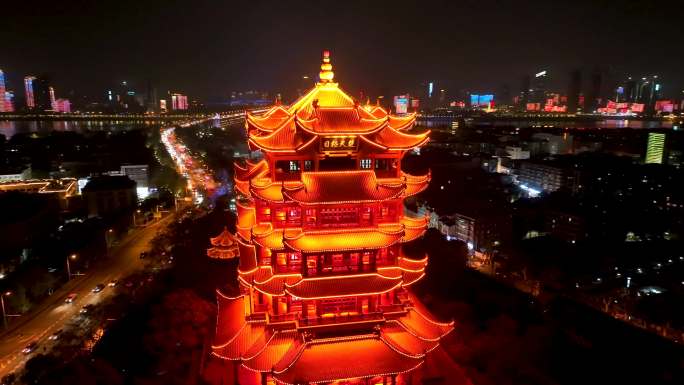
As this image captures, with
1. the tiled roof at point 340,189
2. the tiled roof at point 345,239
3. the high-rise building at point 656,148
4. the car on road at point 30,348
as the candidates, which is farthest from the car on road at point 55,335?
the high-rise building at point 656,148

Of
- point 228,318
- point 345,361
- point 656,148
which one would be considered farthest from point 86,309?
point 656,148

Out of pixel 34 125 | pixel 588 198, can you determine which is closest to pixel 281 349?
pixel 588 198

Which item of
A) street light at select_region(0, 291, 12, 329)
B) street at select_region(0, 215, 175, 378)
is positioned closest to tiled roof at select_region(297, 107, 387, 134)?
street at select_region(0, 215, 175, 378)

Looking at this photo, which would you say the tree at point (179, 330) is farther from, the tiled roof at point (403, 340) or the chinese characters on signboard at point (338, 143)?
the chinese characters on signboard at point (338, 143)

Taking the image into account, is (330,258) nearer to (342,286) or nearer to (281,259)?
(342,286)

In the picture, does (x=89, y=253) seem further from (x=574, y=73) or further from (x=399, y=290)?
(x=574, y=73)
